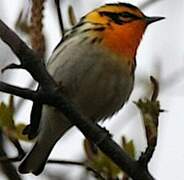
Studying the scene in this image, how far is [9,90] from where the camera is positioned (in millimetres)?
1975

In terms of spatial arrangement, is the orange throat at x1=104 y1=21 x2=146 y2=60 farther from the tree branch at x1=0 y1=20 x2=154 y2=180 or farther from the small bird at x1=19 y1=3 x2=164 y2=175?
the tree branch at x1=0 y1=20 x2=154 y2=180

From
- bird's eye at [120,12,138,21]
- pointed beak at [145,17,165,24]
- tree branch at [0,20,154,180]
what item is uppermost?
tree branch at [0,20,154,180]

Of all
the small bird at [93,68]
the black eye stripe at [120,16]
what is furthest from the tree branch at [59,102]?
the black eye stripe at [120,16]

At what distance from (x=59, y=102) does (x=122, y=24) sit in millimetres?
1241

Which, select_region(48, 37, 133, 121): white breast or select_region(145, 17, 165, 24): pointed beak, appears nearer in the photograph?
select_region(48, 37, 133, 121): white breast

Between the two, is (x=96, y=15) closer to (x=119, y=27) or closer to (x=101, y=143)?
(x=119, y=27)

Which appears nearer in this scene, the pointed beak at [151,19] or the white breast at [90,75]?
the white breast at [90,75]

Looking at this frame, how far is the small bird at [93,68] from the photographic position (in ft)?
9.53

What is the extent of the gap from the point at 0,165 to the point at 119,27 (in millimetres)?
1206

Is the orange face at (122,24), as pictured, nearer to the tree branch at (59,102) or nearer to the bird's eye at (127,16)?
the bird's eye at (127,16)

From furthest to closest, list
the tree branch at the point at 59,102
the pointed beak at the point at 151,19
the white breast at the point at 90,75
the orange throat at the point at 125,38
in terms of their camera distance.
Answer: the pointed beak at the point at 151,19 → the orange throat at the point at 125,38 → the white breast at the point at 90,75 → the tree branch at the point at 59,102

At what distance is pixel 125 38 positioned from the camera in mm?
3113

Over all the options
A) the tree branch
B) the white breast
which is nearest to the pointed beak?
the white breast

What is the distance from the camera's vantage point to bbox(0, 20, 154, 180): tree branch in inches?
77.1
